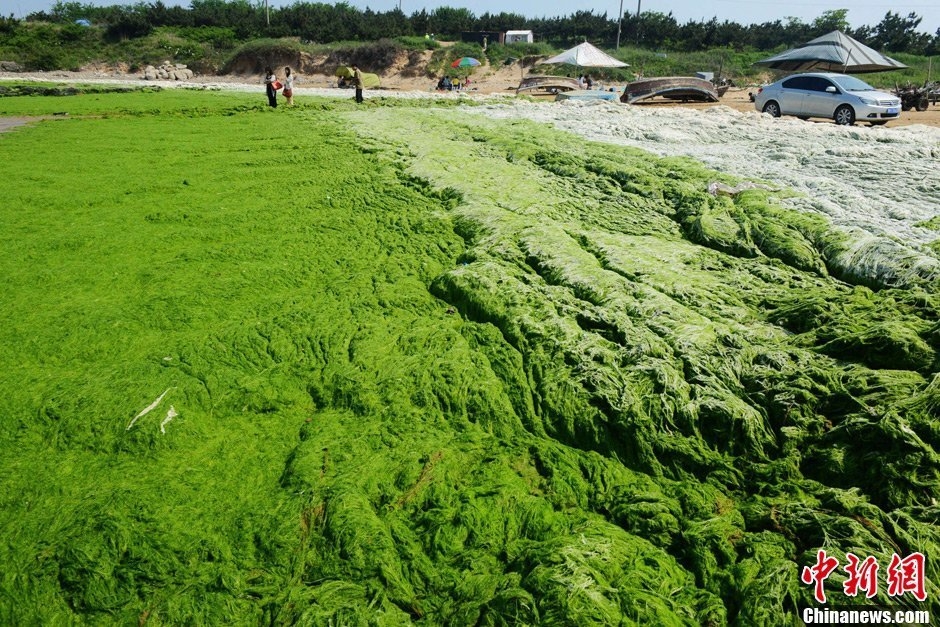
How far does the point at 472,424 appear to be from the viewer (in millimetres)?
2752

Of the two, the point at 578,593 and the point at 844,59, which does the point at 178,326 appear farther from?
the point at 844,59

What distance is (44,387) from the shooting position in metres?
2.96

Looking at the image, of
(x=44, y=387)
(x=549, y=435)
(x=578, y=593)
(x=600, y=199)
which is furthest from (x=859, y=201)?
(x=44, y=387)

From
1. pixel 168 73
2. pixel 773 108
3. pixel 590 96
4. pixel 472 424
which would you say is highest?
pixel 168 73

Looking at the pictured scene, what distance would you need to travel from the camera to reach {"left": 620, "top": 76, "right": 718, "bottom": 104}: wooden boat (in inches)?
751

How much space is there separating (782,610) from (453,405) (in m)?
1.66

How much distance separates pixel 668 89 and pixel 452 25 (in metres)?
35.8

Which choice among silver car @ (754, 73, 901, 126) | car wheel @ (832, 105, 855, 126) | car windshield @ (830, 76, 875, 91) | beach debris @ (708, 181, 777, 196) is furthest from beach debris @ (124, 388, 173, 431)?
car windshield @ (830, 76, 875, 91)

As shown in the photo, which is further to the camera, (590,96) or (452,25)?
(452,25)

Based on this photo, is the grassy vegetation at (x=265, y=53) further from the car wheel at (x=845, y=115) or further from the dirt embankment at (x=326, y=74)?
the car wheel at (x=845, y=115)

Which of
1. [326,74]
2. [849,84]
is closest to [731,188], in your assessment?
[849,84]

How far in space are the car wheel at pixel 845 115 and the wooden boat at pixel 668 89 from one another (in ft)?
24.6

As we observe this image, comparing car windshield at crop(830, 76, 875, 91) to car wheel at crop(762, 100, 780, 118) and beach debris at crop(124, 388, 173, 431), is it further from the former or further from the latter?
beach debris at crop(124, 388, 173, 431)

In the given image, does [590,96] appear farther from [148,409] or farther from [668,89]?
[148,409]
